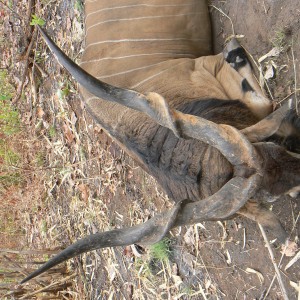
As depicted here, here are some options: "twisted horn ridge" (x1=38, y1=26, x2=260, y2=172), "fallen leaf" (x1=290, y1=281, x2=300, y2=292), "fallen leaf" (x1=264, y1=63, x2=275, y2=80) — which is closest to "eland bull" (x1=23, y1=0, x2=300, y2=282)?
"twisted horn ridge" (x1=38, y1=26, x2=260, y2=172)

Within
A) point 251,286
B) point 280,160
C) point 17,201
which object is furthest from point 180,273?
point 17,201

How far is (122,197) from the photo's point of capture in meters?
4.91

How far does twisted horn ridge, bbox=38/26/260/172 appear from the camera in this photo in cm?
208

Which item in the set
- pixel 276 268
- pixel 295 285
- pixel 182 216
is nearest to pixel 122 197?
pixel 276 268

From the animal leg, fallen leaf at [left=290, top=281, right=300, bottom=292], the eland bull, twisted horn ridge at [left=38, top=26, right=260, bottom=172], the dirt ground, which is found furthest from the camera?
the dirt ground

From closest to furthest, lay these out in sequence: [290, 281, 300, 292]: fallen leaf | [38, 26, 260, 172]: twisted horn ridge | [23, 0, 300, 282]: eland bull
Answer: [38, 26, 260, 172]: twisted horn ridge → [23, 0, 300, 282]: eland bull → [290, 281, 300, 292]: fallen leaf

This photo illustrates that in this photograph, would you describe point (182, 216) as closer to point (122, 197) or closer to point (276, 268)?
point (276, 268)

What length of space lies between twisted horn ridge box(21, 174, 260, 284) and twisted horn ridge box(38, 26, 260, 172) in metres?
0.12

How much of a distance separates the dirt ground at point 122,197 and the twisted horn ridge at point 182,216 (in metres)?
1.00

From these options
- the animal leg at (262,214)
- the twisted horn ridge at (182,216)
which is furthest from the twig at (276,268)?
the twisted horn ridge at (182,216)

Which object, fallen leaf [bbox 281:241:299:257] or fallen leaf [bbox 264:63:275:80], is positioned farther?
fallen leaf [bbox 264:63:275:80]

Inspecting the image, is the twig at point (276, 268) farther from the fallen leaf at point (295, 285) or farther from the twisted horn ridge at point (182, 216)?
the twisted horn ridge at point (182, 216)

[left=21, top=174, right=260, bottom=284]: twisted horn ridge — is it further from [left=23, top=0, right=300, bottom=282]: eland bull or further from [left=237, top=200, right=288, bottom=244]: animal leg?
[left=237, top=200, right=288, bottom=244]: animal leg

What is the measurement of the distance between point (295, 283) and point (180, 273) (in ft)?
4.08
